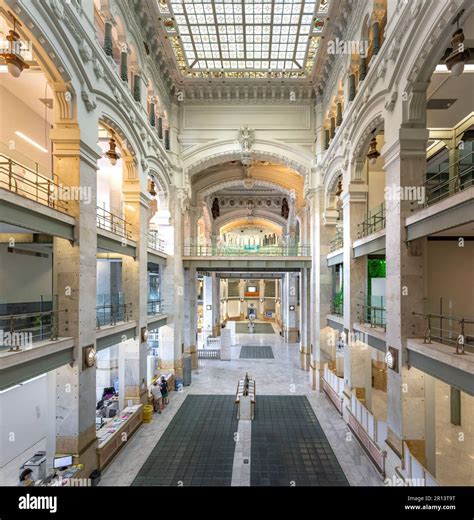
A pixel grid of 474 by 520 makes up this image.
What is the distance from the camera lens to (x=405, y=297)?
850 centimetres

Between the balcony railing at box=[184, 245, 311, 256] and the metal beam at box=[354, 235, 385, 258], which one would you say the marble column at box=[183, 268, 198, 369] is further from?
the metal beam at box=[354, 235, 385, 258]

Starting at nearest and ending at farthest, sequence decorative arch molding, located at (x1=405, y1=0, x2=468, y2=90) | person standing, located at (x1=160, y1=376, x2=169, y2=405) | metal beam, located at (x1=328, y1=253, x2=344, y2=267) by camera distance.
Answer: decorative arch molding, located at (x1=405, y1=0, x2=468, y2=90) → person standing, located at (x1=160, y1=376, x2=169, y2=405) → metal beam, located at (x1=328, y1=253, x2=344, y2=267)

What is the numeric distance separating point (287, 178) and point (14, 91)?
56.7 feet

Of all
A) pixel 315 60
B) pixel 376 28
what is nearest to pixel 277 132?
pixel 315 60

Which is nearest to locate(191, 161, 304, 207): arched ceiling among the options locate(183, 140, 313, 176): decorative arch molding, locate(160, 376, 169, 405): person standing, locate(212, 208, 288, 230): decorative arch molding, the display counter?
locate(183, 140, 313, 176): decorative arch molding

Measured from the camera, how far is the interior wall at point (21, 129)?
37.4ft

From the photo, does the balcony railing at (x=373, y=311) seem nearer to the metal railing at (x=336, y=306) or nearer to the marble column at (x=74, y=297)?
the metal railing at (x=336, y=306)

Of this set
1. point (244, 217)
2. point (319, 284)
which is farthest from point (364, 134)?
point (244, 217)

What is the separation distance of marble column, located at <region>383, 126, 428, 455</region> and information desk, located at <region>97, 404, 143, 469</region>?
810 cm

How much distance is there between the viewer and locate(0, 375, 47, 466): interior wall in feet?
31.3

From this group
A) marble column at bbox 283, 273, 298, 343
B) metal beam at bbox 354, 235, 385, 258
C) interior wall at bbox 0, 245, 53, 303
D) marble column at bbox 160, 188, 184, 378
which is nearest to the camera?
metal beam at bbox 354, 235, 385, 258

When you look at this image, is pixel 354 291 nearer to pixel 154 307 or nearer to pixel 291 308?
pixel 154 307

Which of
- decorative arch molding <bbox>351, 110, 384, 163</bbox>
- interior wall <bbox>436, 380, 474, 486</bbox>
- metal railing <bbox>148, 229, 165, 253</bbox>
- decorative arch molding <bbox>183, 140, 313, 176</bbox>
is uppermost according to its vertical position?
decorative arch molding <bbox>183, 140, 313, 176</bbox>

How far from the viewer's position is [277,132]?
1958 cm
